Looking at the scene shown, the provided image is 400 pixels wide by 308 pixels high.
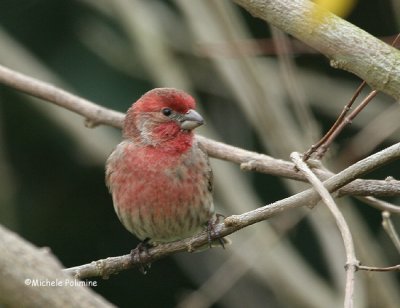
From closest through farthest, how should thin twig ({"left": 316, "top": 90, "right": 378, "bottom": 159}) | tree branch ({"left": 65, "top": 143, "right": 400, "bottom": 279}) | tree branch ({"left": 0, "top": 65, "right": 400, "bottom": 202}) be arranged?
1. tree branch ({"left": 65, "top": 143, "right": 400, "bottom": 279})
2. thin twig ({"left": 316, "top": 90, "right": 378, "bottom": 159})
3. tree branch ({"left": 0, "top": 65, "right": 400, "bottom": 202})

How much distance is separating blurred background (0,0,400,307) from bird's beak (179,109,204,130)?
232 centimetres

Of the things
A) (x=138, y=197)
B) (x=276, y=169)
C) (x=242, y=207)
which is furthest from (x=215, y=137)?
(x=276, y=169)

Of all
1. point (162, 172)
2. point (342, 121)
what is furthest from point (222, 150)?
point (342, 121)

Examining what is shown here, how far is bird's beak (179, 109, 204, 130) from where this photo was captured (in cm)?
648

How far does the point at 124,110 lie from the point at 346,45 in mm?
5192

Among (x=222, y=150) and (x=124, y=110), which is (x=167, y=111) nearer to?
(x=222, y=150)

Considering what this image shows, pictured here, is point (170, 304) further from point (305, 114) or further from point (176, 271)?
point (305, 114)

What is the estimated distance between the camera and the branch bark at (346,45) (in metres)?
4.60

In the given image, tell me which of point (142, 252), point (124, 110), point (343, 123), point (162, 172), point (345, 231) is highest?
point (124, 110)

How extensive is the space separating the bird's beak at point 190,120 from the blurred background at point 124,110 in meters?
2.32

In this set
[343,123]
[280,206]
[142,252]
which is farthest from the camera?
[142,252]

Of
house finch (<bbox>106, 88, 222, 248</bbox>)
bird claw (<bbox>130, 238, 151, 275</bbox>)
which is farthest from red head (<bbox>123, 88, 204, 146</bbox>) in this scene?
bird claw (<bbox>130, 238, 151, 275</bbox>)

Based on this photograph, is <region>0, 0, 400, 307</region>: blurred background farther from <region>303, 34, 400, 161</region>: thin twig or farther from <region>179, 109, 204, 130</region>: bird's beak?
<region>303, 34, 400, 161</region>: thin twig

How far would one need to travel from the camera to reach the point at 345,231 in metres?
3.70
